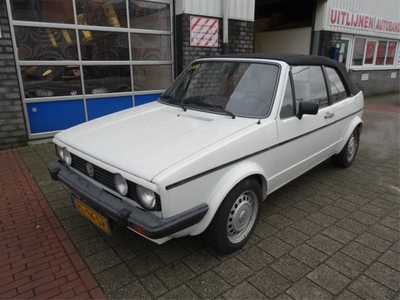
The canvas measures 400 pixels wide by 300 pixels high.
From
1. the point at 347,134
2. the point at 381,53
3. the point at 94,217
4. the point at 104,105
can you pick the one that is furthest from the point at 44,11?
the point at 381,53

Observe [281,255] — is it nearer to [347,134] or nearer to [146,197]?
[146,197]

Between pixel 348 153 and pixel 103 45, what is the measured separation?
5232 millimetres

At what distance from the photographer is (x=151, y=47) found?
721cm

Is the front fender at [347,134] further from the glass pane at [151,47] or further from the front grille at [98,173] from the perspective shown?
the glass pane at [151,47]

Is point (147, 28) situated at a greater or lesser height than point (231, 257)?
greater

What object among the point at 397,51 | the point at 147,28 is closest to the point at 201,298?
the point at 147,28

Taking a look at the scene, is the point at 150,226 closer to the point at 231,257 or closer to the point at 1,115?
the point at 231,257

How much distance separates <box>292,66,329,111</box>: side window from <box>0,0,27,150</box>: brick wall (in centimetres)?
487

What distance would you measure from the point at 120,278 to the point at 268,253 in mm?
1308

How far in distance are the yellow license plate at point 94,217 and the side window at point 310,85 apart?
229 centimetres

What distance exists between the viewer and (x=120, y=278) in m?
2.46

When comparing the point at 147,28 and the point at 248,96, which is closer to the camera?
the point at 248,96

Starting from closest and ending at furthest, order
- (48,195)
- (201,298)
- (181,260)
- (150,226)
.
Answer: (150,226) < (201,298) < (181,260) < (48,195)

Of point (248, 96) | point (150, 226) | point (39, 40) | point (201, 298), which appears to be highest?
point (39, 40)
